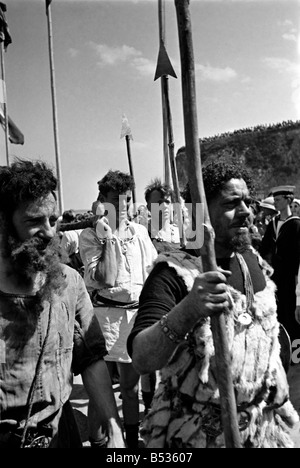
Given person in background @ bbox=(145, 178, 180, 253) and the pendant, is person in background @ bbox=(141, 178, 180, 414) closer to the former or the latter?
person in background @ bbox=(145, 178, 180, 253)

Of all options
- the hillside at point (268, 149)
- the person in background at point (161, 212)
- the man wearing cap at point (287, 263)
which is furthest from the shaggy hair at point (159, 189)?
the hillside at point (268, 149)

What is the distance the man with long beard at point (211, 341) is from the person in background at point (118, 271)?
187cm

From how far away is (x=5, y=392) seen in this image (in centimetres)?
169

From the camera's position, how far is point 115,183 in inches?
152

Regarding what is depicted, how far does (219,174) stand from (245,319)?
0.55 meters

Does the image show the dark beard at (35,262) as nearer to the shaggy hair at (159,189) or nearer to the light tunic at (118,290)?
the light tunic at (118,290)

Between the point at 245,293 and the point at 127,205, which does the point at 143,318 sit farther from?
the point at 127,205

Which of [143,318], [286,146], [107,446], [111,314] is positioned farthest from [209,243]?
[286,146]

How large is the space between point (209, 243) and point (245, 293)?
1.64 ft

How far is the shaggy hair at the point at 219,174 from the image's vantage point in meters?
1.90

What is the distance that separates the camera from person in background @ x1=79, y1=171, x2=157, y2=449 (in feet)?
12.0

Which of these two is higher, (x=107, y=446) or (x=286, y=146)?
(x=286, y=146)

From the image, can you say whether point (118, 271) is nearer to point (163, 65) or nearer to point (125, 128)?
point (163, 65)

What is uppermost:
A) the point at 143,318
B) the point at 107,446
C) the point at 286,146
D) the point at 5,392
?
the point at 286,146
